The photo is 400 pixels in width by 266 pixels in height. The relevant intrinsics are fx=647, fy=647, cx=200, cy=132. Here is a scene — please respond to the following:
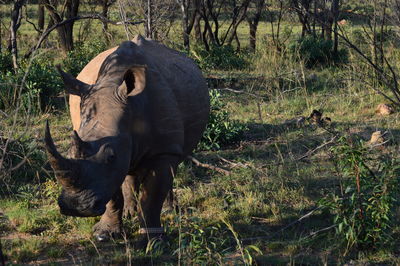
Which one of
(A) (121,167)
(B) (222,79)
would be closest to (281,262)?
(A) (121,167)

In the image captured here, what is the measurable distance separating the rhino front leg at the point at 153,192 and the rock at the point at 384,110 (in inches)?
208

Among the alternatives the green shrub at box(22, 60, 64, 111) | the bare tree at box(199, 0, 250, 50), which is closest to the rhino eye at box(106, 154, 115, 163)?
the green shrub at box(22, 60, 64, 111)

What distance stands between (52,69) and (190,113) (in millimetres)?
4795

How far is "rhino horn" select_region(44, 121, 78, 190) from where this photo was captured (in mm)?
3860

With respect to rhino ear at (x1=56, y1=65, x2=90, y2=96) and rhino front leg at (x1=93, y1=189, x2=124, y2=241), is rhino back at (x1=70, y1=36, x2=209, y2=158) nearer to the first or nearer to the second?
rhino ear at (x1=56, y1=65, x2=90, y2=96)

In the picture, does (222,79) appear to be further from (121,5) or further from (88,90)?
(88,90)

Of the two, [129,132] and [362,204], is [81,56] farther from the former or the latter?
[362,204]

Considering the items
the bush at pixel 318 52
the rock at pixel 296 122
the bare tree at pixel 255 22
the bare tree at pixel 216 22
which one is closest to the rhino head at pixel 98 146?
the rock at pixel 296 122

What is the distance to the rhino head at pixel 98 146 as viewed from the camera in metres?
4.03

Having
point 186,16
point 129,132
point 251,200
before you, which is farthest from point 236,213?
point 186,16

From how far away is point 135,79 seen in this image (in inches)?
189

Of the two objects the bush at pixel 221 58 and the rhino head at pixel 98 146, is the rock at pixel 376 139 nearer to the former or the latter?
the rhino head at pixel 98 146

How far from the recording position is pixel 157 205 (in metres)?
5.13

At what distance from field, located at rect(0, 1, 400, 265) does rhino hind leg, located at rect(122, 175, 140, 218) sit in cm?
14
